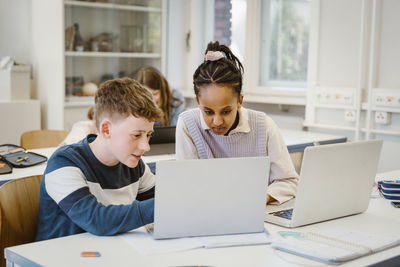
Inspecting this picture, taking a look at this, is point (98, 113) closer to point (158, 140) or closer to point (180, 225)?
point (180, 225)

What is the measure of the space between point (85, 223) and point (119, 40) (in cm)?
325

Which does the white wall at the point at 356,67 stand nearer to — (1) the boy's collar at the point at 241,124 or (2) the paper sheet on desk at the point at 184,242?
(1) the boy's collar at the point at 241,124

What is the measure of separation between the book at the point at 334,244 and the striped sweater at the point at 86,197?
0.37 metres

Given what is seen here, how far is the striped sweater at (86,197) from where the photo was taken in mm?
1389

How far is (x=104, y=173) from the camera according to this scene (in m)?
1.55

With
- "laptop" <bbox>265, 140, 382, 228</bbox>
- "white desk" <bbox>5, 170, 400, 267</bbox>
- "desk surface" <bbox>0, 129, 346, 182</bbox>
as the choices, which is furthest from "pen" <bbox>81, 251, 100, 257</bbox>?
"desk surface" <bbox>0, 129, 346, 182</bbox>

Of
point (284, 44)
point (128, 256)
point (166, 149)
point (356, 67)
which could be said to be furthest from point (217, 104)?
point (284, 44)

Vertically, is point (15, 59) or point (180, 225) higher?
point (15, 59)

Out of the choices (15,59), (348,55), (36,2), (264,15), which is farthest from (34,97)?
(348,55)

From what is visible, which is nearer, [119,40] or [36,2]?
[36,2]

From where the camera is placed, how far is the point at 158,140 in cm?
266

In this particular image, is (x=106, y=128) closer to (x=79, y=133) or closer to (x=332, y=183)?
(x=332, y=183)

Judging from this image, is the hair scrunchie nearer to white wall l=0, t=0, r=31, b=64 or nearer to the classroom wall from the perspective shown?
the classroom wall

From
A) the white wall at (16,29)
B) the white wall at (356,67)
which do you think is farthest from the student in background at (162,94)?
the white wall at (16,29)
